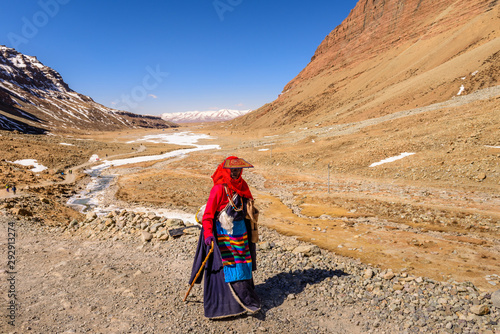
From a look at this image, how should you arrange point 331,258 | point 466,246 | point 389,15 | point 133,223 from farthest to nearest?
point 389,15
point 133,223
point 466,246
point 331,258

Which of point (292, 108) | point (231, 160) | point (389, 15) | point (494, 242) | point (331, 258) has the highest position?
point (389, 15)

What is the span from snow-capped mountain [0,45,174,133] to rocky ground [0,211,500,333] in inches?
5168

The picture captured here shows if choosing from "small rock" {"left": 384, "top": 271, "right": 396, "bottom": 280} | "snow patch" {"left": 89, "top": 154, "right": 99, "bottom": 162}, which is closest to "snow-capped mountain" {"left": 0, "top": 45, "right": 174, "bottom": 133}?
"snow patch" {"left": 89, "top": 154, "right": 99, "bottom": 162}

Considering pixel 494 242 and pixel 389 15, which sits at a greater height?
pixel 389 15

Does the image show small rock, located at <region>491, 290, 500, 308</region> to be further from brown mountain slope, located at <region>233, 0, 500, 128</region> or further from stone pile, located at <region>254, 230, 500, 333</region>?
brown mountain slope, located at <region>233, 0, 500, 128</region>

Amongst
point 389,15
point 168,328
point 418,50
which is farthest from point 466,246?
point 389,15

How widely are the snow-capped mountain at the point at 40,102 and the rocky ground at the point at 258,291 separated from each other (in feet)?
431

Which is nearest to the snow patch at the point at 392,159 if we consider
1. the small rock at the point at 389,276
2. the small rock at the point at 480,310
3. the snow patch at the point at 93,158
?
the small rock at the point at 389,276

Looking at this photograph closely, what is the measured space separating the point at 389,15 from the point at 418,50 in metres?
44.5

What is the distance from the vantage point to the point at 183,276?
6684 millimetres

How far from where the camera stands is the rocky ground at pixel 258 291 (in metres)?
4.80

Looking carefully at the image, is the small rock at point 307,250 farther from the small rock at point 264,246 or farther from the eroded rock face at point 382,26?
the eroded rock face at point 382,26

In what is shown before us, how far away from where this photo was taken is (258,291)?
5.96m

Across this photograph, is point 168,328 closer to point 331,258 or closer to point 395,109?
point 331,258
